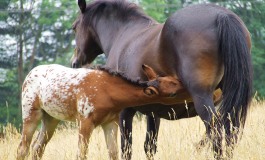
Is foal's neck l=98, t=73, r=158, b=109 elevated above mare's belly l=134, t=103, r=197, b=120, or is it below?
above

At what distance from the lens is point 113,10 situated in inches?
312

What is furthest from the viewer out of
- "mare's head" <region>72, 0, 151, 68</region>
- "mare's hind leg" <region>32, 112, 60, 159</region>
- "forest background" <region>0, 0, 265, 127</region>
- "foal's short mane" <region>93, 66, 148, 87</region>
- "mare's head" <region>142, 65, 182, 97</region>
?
"forest background" <region>0, 0, 265, 127</region>

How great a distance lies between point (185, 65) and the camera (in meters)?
5.46

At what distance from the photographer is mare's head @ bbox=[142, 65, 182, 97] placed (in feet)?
18.7

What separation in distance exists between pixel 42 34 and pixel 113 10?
25669 mm

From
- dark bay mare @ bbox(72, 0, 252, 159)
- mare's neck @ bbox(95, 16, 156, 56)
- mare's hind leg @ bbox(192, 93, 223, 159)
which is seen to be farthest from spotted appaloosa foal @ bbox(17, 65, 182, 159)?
mare's neck @ bbox(95, 16, 156, 56)

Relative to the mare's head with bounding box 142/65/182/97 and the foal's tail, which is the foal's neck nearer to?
the mare's head with bounding box 142/65/182/97

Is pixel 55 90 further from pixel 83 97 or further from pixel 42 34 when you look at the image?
pixel 42 34

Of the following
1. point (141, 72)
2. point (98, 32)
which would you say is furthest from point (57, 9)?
point (141, 72)

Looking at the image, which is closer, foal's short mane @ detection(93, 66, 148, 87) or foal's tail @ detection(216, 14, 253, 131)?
foal's tail @ detection(216, 14, 253, 131)

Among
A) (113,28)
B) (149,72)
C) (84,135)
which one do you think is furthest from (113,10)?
(84,135)

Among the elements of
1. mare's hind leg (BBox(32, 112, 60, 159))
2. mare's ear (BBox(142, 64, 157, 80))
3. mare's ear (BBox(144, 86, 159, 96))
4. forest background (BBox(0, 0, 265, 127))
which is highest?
mare's ear (BBox(142, 64, 157, 80))

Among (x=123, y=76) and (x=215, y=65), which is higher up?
(x=215, y=65)

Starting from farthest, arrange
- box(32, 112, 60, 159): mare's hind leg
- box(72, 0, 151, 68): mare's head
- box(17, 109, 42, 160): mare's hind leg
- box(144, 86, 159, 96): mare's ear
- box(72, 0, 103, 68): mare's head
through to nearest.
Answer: box(72, 0, 103, 68): mare's head → box(72, 0, 151, 68): mare's head → box(32, 112, 60, 159): mare's hind leg → box(17, 109, 42, 160): mare's hind leg → box(144, 86, 159, 96): mare's ear
